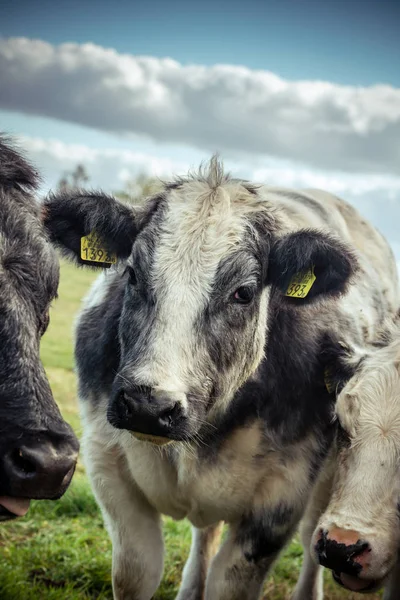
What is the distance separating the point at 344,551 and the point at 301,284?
155cm

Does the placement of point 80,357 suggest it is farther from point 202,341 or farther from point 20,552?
point 20,552

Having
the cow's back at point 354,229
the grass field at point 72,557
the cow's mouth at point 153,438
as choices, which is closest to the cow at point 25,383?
the cow's mouth at point 153,438

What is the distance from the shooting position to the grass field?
575cm

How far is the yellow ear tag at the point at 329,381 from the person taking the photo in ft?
16.6

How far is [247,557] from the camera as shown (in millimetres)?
5109

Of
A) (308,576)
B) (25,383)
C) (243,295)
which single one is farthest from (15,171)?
(308,576)

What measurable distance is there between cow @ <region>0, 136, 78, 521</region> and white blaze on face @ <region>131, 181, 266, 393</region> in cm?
50

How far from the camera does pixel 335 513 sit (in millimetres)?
4344

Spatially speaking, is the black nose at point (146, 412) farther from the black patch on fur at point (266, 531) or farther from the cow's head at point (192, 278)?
the black patch on fur at point (266, 531)

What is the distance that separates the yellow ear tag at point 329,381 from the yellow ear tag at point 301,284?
46 centimetres

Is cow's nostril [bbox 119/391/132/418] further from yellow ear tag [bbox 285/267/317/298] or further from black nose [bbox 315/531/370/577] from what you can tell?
yellow ear tag [bbox 285/267/317/298]

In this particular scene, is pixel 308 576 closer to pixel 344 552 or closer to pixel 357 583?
pixel 357 583

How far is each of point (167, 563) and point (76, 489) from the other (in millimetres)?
1188

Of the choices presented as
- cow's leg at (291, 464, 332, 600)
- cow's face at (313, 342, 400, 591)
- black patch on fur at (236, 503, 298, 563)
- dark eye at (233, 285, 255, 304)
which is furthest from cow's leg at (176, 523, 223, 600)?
dark eye at (233, 285, 255, 304)
